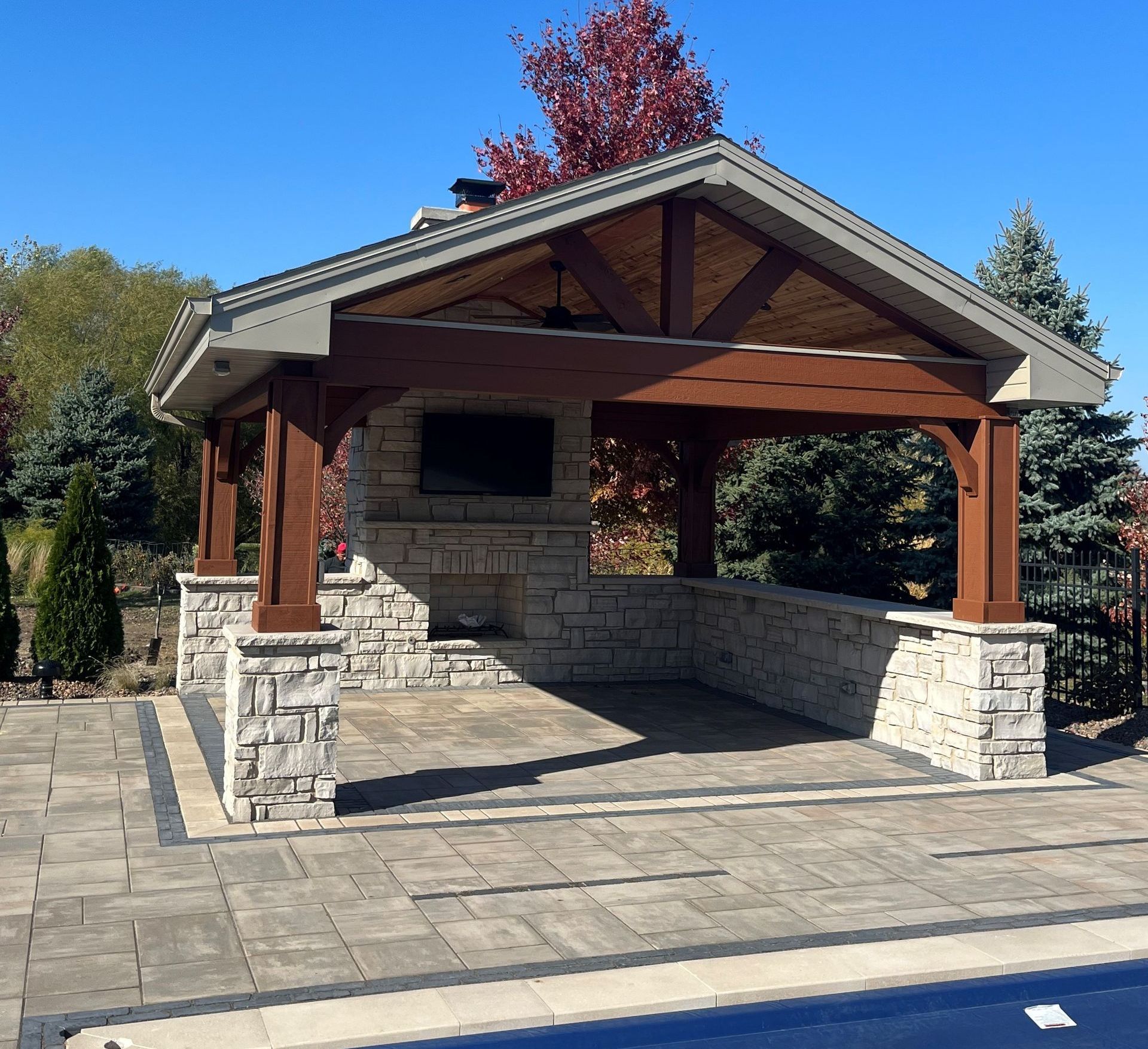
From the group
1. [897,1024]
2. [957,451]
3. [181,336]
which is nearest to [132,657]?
[181,336]

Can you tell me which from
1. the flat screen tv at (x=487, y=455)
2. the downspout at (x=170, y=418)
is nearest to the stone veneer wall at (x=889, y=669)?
the flat screen tv at (x=487, y=455)

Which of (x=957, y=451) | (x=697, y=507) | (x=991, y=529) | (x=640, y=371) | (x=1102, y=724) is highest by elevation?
(x=640, y=371)

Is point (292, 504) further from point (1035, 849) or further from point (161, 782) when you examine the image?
point (1035, 849)

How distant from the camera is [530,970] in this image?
16.2 ft

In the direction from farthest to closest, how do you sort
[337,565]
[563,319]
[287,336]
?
[337,565], [563,319], [287,336]

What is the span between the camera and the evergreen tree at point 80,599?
1213 centimetres

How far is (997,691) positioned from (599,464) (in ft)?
29.8

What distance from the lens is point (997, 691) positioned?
29.2ft

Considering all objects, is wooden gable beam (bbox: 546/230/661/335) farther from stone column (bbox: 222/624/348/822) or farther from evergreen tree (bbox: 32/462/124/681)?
evergreen tree (bbox: 32/462/124/681)

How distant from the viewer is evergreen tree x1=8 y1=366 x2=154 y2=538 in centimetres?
2481

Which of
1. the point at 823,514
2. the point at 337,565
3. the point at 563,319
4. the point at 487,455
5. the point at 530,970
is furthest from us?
the point at 823,514

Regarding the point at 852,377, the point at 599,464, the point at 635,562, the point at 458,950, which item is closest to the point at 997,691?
the point at 852,377

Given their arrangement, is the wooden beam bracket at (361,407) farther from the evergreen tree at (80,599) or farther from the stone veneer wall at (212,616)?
the evergreen tree at (80,599)

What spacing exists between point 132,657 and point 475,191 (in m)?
6.31
